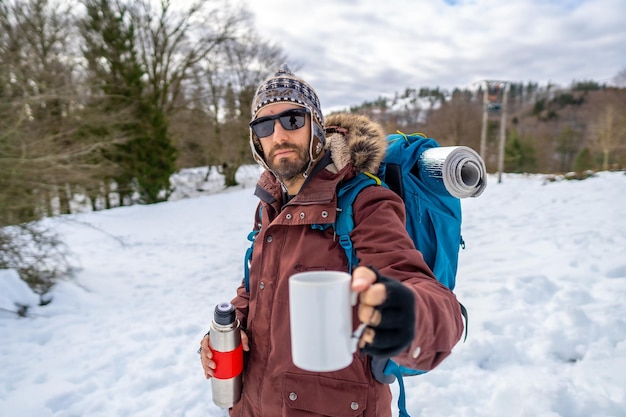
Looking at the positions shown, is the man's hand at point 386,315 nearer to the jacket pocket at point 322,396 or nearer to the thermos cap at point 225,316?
the jacket pocket at point 322,396

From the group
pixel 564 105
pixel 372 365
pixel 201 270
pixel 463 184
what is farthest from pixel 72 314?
pixel 564 105

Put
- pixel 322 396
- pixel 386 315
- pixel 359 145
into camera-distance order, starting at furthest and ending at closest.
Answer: pixel 359 145, pixel 322 396, pixel 386 315

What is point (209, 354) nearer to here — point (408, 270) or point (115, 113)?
point (408, 270)

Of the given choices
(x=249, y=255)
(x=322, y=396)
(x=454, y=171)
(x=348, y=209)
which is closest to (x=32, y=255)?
(x=249, y=255)

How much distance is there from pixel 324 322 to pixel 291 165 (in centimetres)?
88

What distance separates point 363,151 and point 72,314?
4.81 meters

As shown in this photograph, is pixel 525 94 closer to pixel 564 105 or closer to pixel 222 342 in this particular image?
pixel 564 105

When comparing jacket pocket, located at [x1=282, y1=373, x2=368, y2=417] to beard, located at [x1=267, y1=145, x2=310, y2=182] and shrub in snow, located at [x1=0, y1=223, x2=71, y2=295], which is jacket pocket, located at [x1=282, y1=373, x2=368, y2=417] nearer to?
beard, located at [x1=267, y1=145, x2=310, y2=182]

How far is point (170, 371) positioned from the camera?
132 inches

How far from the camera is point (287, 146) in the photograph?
161 cm

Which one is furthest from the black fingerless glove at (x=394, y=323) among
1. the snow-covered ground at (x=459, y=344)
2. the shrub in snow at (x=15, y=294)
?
the shrub in snow at (x=15, y=294)

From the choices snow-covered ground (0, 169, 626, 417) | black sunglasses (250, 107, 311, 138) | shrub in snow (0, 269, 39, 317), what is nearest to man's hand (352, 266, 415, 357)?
black sunglasses (250, 107, 311, 138)

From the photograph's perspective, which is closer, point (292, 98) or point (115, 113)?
point (292, 98)

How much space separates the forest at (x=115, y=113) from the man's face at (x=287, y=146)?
58cm
